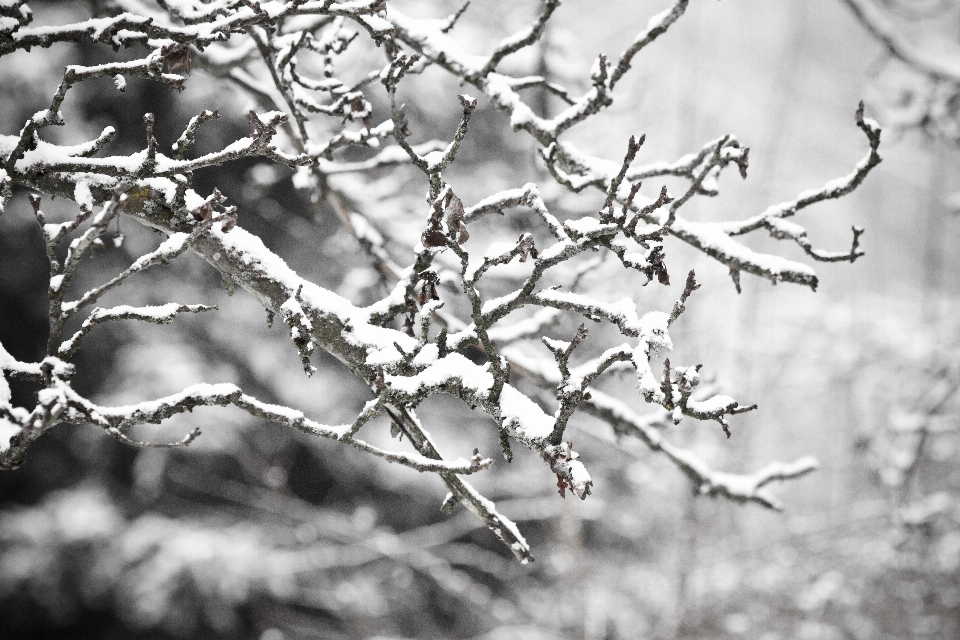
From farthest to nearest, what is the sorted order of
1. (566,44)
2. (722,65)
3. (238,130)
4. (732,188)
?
(732,188) → (722,65) → (238,130) → (566,44)

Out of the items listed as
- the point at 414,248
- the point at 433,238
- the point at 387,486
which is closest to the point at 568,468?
the point at 433,238

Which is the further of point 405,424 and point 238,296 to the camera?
point 238,296

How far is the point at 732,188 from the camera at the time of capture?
784 centimetres

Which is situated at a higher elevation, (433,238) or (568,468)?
(433,238)

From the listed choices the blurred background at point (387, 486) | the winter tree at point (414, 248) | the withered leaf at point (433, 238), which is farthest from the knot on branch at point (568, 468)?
the blurred background at point (387, 486)

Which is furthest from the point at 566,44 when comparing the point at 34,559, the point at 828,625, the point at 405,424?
the point at 828,625

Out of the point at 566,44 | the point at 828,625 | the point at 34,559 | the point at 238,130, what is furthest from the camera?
the point at 828,625

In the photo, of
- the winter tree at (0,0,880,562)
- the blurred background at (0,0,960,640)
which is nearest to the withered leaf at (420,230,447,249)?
the winter tree at (0,0,880,562)

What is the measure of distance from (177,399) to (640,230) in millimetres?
1051

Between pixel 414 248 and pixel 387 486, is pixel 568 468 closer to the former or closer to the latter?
pixel 414 248

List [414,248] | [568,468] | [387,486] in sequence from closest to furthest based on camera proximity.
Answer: [568,468]
[414,248]
[387,486]

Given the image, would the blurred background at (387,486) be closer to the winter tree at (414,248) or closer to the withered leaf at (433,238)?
the winter tree at (414,248)

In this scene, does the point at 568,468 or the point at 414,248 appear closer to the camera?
the point at 568,468

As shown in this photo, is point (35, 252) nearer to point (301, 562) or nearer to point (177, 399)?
point (301, 562)
